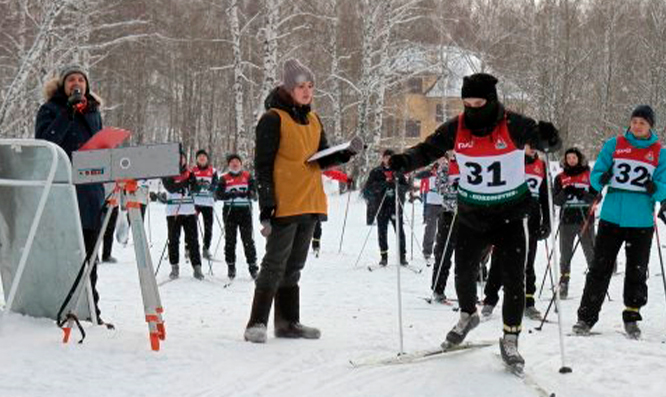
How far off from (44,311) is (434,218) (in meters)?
8.86

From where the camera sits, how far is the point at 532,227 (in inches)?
274

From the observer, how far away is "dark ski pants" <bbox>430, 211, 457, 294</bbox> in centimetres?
796

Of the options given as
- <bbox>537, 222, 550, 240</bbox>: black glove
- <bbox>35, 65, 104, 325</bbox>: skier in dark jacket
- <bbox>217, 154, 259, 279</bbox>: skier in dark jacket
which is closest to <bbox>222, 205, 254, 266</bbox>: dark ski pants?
<bbox>217, 154, 259, 279</bbox>: skier in dark jacket

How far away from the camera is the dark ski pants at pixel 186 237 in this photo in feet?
32.0

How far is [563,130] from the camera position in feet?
85.0

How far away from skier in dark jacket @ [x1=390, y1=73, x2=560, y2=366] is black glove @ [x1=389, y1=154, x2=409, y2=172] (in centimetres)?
32

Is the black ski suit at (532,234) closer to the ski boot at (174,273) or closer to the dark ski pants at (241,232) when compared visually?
the dark ski pants at (241,232)

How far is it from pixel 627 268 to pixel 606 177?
82 cm

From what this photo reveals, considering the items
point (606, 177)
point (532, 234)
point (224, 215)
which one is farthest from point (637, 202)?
point (224, 215)

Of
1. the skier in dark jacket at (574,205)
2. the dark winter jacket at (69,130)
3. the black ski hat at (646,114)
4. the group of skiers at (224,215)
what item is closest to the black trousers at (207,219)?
the group of skiers at (224,215)

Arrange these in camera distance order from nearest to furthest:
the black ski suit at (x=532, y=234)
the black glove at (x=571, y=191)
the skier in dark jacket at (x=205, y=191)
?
the black ski suit at (x=532, y=234)
the black glove at (x=571, y=191)
the skier in dark jacket at (x=205, y=191)

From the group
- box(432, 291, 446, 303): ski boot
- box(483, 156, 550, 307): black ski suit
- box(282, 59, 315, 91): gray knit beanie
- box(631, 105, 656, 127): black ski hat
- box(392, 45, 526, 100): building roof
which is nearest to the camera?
box(282, 59, 315, 91): gray knit beanie

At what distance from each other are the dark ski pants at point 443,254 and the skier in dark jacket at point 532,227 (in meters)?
0.89

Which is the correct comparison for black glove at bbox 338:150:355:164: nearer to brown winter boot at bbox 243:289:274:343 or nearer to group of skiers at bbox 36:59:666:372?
group of skiers at bbox 36:59:666:372
